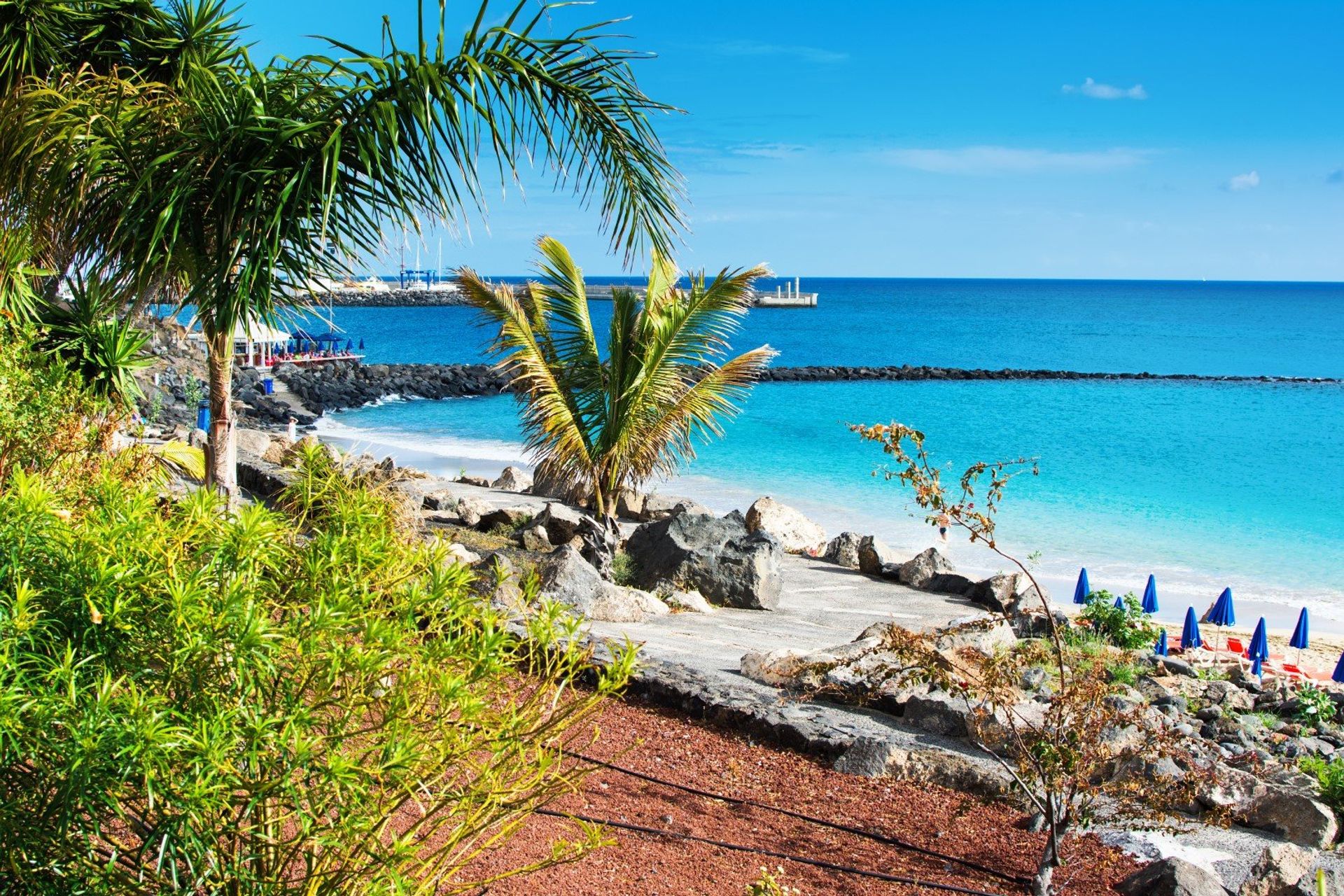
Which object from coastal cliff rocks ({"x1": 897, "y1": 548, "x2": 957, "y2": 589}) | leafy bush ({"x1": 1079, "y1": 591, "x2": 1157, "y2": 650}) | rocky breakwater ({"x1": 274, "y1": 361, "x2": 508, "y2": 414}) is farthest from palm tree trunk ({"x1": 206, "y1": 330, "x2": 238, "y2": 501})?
rocky breakwater ({"x1": 274, "y1": 361, "x2": 508, "y2": 414})

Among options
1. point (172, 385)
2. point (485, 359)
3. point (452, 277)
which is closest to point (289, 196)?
point (452, 277)

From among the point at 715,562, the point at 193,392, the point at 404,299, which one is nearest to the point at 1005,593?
the point at 715,562

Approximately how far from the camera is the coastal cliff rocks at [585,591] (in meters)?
8.45

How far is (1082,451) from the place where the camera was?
3166cm

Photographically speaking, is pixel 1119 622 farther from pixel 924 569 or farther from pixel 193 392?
pixel 193 392

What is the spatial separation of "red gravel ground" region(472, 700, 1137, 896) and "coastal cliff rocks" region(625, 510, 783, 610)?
5210 millimetres

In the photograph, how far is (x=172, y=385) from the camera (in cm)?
3712

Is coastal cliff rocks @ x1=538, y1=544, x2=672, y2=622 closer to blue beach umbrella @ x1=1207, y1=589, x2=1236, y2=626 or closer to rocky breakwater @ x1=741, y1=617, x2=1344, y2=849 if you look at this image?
rocky breakwater @ x1=741, y1=617, x2=1344, y2=849

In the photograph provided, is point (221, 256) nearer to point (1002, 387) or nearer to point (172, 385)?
point (172, 385)

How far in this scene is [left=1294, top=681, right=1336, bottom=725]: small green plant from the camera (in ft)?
28.0

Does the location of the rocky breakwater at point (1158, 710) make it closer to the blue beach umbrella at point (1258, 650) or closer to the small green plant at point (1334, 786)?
the small green plant at point (1334, 786)

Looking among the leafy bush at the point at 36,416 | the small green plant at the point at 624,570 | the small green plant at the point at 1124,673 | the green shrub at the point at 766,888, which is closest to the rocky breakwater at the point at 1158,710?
the small green plant at the point at 1124,673

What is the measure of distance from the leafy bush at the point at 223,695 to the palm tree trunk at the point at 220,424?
3384 mm

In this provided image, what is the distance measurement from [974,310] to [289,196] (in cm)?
12283
